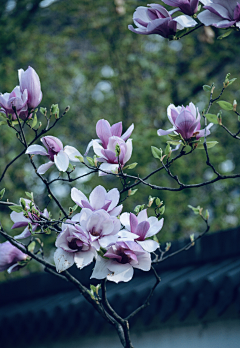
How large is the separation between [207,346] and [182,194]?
3016 mm

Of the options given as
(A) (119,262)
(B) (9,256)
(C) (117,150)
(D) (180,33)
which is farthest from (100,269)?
(D) (180,33)

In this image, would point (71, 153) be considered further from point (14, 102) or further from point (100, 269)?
point (100, 269)

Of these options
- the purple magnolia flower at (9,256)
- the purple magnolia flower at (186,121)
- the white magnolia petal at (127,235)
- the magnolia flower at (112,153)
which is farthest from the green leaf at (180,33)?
the purple magnolia flower at (9,256)

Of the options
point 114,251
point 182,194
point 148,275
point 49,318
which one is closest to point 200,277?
point 148,275

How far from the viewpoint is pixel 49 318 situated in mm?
3006

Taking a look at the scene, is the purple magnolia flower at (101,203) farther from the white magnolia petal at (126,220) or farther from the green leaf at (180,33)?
the green leaf at (180,33)

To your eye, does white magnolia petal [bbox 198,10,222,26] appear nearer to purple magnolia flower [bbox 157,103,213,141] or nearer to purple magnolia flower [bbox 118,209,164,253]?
purple magnolia flower [bbox 157,103,213,141]

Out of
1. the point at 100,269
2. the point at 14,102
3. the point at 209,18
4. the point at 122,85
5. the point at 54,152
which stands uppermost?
the point at 209,18

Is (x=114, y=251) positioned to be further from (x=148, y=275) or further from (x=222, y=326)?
(x=148, y=275)

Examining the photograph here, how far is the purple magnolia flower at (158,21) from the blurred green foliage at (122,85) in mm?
3711

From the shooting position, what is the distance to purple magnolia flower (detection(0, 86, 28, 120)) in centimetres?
112

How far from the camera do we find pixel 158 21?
1027 mm

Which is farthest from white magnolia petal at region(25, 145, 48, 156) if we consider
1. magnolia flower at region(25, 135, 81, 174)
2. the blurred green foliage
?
the blurred green foliage

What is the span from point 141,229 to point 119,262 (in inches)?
4.0
